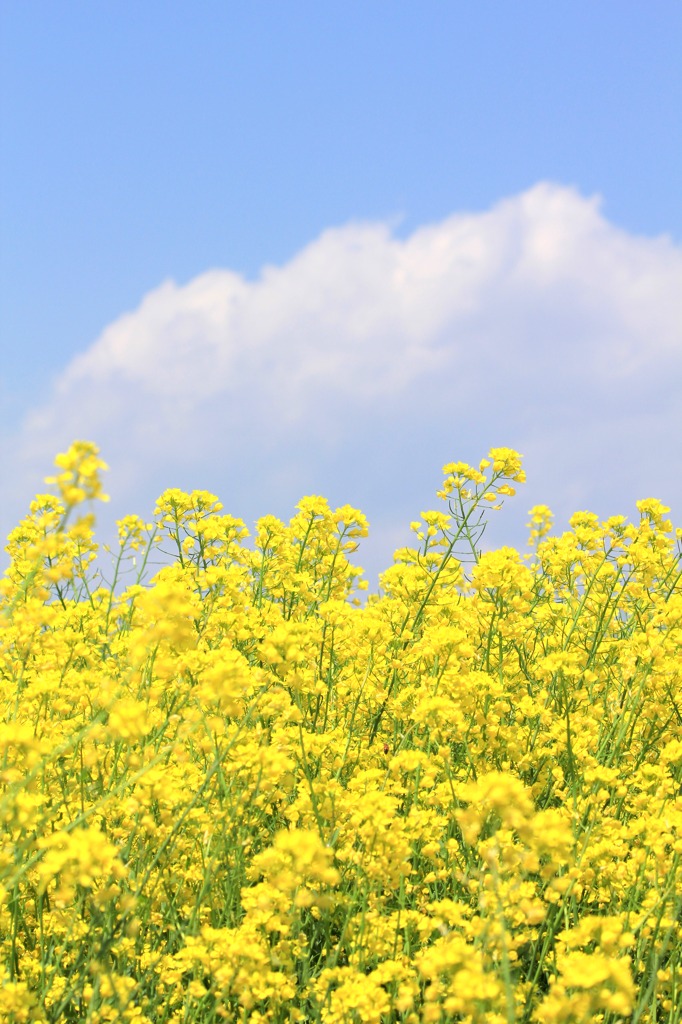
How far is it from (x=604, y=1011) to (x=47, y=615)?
6.88ft

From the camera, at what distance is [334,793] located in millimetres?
3373

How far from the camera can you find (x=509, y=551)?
4.86 metres

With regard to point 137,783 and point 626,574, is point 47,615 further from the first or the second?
point 626,574

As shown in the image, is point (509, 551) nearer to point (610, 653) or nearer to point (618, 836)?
point (610, 653)

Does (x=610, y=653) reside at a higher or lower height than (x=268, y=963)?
higher

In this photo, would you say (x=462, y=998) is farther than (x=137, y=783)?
No

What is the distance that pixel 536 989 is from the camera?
2.93 meters

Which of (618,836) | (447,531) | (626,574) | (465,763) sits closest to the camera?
(618,836)

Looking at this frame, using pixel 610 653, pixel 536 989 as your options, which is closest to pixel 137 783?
pixel 536 989

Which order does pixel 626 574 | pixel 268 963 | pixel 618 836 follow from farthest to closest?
pixel 626 574 → pixel 618 836 → pixel 268 963

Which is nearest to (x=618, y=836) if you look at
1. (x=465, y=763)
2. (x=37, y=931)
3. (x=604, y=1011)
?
(x=604, y=1011)

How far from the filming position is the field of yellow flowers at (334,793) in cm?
249

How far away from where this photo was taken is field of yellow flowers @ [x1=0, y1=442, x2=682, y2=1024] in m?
2.49

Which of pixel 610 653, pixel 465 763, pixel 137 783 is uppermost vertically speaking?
pixel 610 653
